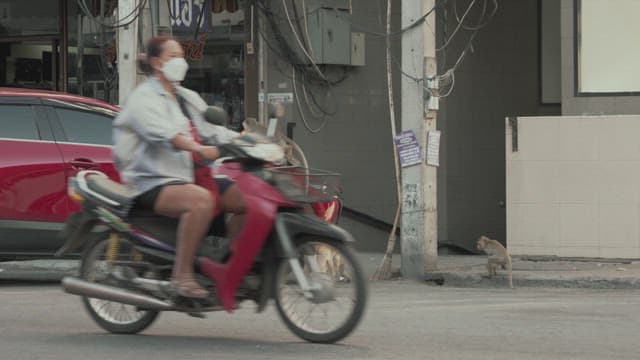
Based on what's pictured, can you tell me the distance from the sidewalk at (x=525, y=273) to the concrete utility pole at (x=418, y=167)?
270 mm

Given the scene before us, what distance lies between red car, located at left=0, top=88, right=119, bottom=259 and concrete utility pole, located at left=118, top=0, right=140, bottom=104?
2118 mm

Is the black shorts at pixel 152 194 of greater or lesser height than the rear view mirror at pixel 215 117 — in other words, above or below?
below

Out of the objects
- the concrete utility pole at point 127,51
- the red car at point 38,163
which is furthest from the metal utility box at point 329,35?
the red car at point 38,163

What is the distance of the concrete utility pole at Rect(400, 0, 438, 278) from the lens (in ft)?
35.4

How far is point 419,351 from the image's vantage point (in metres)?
6.43

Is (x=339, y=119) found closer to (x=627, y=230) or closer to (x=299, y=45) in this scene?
(x=299, y=45)

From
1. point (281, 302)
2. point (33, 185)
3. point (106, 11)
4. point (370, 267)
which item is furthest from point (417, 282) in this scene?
point (106, 11)

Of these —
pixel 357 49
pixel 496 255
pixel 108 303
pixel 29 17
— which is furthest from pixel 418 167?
pixel 29 17

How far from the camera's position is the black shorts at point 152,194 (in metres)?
6.39

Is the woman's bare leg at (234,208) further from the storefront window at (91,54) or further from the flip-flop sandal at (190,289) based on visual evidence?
the storefront window at (91,54)

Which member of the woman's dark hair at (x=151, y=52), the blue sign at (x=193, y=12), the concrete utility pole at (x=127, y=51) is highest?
the blue sign at (x=193, y=12)

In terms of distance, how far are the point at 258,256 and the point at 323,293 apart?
451 mm

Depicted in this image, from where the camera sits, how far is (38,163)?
9.66 metres

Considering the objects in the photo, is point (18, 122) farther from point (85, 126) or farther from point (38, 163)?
point (85, 126)
